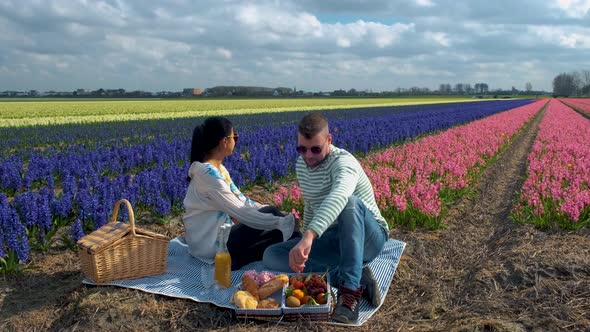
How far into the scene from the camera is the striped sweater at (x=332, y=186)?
11.1 ft

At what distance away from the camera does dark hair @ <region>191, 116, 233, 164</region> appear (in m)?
4.27

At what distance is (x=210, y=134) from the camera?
4293mm

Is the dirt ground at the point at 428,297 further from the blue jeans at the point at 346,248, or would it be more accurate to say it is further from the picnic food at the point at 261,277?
the blue jeans at the point at 346,248

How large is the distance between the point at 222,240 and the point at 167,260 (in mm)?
798

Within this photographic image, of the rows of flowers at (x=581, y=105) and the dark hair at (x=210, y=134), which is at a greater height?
the dark hair at (x=210, y=134)

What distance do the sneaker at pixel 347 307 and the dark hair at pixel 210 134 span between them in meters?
1.66

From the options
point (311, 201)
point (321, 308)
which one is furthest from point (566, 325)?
point (311, 201)

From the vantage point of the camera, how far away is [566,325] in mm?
3438

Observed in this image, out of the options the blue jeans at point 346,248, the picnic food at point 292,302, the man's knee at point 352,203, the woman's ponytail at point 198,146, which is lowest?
the picnic food at point 292,302

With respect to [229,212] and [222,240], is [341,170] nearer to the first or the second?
[229,212]

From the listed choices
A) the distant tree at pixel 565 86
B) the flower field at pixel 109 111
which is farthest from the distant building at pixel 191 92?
the distant tree at pixel 565 86

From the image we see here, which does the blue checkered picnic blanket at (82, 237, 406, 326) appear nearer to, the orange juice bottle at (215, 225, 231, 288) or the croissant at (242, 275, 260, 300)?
the orange juice bottle at (215, 225, 231, 288)

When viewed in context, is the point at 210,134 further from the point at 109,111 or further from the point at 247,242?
the point at 109,111

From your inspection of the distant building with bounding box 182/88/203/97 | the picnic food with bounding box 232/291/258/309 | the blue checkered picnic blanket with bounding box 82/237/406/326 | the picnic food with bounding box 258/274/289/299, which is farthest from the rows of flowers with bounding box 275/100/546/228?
the distant building with bounding box 182/88/203/97
